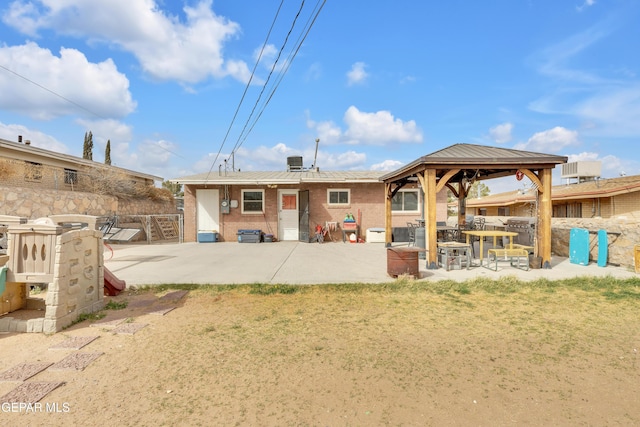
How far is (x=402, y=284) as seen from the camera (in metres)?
6.07

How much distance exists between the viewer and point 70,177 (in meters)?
16.4

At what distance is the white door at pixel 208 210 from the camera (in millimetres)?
→ 14211

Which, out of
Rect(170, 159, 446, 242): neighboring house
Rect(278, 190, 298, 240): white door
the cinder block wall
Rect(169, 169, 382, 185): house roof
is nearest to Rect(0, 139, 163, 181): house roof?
Rect(169, 169, 382, 185): house roof

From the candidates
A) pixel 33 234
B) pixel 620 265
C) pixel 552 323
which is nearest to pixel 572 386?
pixel 552 323

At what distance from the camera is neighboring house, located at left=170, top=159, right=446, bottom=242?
1417 cm

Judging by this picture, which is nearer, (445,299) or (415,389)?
(415,389)

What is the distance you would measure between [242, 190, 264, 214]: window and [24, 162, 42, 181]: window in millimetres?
9234

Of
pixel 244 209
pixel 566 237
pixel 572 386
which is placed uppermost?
pixel 244 209

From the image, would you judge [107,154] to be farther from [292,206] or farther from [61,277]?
[61,277]

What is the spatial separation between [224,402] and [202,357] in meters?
0.89

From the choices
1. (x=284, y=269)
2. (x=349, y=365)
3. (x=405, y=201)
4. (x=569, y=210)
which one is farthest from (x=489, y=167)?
(x=569, y=210)

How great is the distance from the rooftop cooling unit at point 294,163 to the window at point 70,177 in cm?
1091

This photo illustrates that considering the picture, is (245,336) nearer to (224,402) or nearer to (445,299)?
(224,402)

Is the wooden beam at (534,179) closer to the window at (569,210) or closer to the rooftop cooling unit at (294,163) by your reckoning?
the rooftop cooling unit at (294,163)
